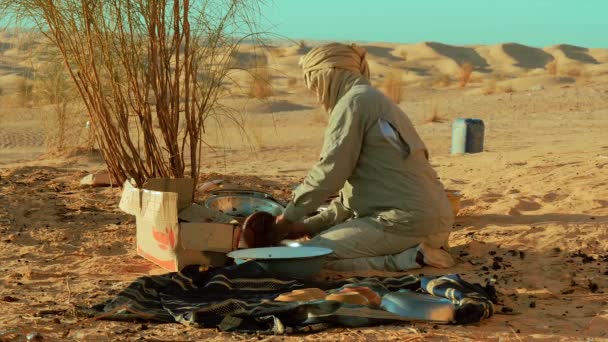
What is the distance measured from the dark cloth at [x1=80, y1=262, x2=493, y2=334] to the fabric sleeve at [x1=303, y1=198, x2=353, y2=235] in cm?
79

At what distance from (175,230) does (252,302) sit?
2.97 ft

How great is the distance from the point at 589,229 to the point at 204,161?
5.77 meters

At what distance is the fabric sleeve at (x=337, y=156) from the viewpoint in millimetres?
4395

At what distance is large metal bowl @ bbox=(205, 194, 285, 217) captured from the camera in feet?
17.4

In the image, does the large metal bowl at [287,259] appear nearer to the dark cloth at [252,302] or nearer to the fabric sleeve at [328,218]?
the dark cloth at [252,302]

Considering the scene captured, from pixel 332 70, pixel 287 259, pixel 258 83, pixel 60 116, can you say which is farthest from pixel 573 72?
pixel 287 259

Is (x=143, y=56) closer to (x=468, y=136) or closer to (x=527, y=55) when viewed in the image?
(x=468, y=136)

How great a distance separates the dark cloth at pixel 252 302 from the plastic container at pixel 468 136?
5.70m

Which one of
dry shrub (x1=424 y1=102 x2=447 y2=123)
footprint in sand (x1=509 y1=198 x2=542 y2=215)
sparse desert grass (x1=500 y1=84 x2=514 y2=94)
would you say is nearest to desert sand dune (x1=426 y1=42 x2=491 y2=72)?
sparse desert grass (x1=500 y1=84 x2=514 y2=94)

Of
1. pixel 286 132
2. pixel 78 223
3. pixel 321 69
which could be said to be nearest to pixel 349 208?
pixel 321 69

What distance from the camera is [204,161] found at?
10102mm

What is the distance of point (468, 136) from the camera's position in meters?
9.53

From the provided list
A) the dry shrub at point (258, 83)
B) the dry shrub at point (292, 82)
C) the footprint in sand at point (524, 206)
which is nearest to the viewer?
the dry shrub at point (258, 83)

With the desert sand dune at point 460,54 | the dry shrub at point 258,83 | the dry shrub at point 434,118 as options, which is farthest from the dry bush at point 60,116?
the desert sand dune at point 460,54
